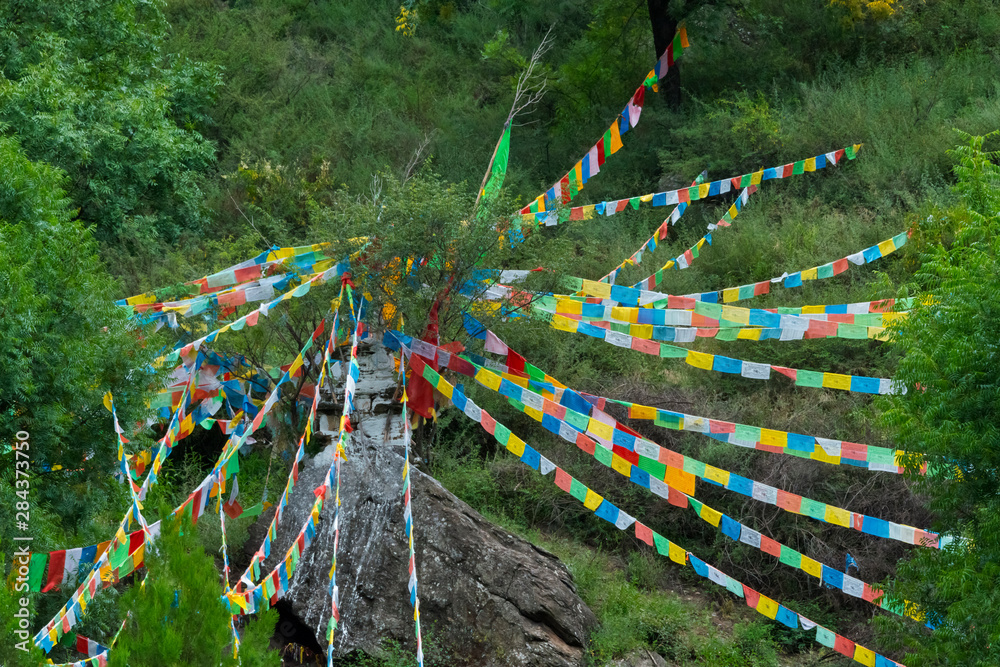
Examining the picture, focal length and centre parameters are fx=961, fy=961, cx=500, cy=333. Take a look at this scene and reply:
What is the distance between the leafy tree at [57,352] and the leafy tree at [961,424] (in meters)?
5.92

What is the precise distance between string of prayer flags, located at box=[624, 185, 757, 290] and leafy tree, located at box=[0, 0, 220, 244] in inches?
318

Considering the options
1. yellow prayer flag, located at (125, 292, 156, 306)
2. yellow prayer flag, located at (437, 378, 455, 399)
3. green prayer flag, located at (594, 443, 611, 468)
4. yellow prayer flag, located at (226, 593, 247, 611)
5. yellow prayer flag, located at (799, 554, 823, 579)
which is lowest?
yellow prayer flag, located at (799, 554, 823, 579)

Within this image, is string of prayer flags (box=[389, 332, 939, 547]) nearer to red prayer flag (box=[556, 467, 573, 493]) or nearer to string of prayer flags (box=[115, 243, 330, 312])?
red prayer flag (box=[556, 467, 573, 493])

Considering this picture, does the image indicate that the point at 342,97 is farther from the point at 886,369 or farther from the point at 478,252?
the point at 886,369

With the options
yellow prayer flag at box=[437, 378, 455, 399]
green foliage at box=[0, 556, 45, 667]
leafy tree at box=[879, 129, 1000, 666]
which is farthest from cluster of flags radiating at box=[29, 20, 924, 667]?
green foliage at box=[0, 556, 45, 667]

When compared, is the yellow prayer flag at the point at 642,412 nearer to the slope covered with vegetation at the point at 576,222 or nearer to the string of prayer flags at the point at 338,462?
the slope covered with vegetation at the point at 576,222

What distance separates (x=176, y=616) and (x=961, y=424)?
4689 millimetres

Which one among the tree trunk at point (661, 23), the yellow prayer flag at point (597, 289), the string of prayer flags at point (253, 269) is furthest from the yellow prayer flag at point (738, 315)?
the tree trunk at point (661, 23)

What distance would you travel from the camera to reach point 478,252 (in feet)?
33.2

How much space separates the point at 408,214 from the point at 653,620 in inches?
185

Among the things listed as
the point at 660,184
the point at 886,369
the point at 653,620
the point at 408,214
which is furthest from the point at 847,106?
the point at 653,620

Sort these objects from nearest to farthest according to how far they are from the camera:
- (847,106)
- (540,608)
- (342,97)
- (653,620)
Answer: (540,608) < (653,620) < (847,106) < (342,97)

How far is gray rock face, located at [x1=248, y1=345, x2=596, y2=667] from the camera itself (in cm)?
813

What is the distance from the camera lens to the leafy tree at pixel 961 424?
5.71m
